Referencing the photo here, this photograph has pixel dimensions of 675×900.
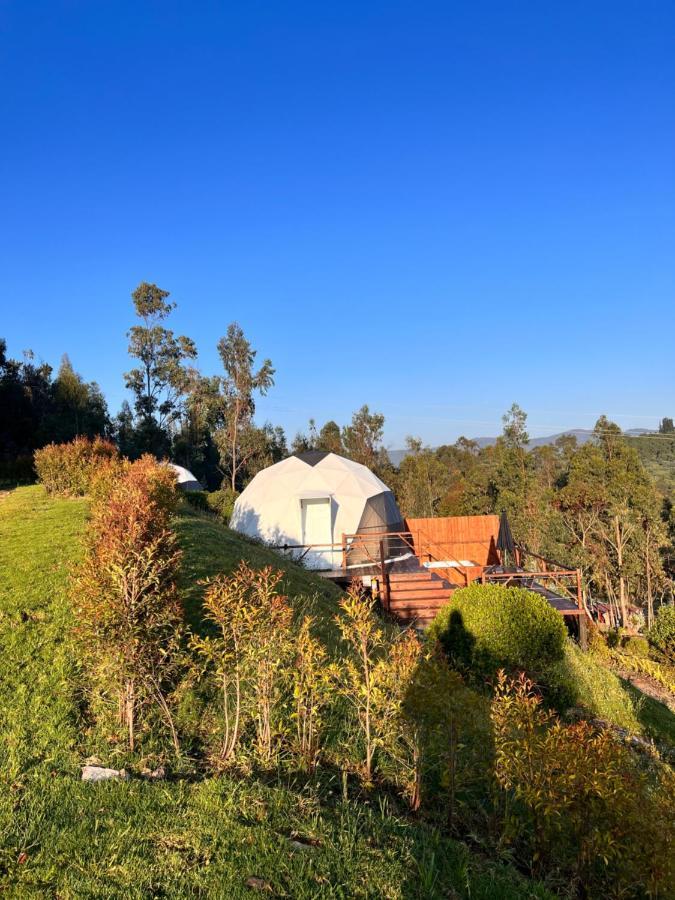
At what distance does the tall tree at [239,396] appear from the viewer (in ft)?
121

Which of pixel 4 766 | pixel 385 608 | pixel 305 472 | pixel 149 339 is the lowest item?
pixel 385 608

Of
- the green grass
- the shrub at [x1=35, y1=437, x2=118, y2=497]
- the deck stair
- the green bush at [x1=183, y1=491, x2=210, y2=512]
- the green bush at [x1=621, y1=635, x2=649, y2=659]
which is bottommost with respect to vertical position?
the green bush at [x1=621, y1=635, x2=649, y2=659]

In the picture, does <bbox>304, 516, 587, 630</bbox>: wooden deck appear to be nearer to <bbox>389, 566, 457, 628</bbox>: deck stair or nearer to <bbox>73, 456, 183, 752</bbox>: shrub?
<bbox>389, 566, 457, 628</bbox>: deck stair

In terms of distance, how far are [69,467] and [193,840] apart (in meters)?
13.3

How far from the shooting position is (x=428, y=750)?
4168 mm

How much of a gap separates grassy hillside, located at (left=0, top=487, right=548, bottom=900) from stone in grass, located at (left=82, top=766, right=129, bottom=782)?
7 centimetres

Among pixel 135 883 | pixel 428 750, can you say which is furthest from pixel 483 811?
pixel 135 883

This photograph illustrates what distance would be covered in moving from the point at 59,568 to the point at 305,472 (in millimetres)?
12953

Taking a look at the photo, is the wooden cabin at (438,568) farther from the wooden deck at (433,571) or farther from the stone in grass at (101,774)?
the stone in grass at (101,774)

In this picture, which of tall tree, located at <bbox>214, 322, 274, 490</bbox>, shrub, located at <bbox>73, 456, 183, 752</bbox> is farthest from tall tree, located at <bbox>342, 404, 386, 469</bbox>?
shrub, located at <bbox>73, 456, 183, 752</bbox>

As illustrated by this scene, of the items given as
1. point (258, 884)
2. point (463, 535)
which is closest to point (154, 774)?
point (258, 884)

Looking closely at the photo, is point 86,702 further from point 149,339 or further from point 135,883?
point 149,339

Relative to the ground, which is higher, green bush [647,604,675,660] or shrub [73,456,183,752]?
shrub [73,456,183,752]

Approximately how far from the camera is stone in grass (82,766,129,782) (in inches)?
137
